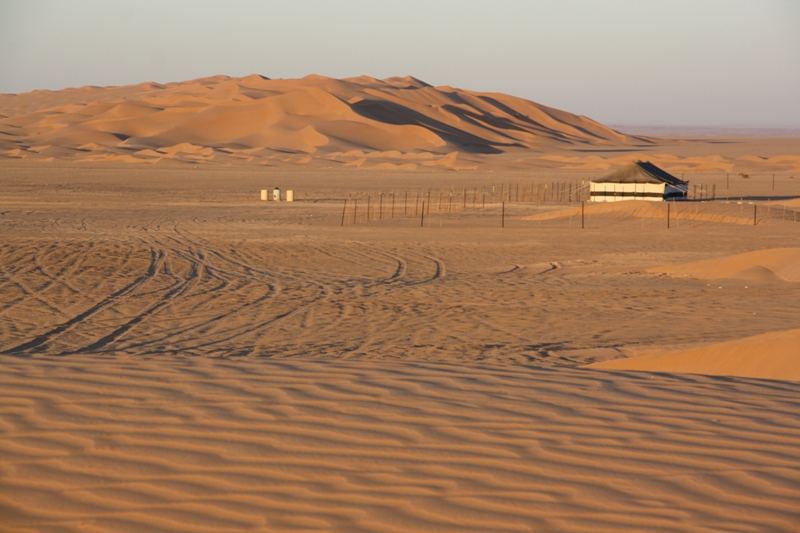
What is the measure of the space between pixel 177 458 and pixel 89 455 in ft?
1.32

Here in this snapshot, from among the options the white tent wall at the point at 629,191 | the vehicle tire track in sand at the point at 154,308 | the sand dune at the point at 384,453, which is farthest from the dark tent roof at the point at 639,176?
the sand dune at the point at 384,453

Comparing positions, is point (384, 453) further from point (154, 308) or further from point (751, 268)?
point (751, 268)

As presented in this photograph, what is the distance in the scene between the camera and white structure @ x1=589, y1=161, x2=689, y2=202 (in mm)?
34000

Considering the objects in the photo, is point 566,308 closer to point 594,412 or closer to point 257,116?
point 594,412

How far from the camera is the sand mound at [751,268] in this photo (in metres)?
15.1

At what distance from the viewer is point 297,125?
94750mm

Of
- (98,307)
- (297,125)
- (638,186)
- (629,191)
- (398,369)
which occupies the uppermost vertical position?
(297,125)

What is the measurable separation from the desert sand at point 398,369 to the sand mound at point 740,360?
0.03 m

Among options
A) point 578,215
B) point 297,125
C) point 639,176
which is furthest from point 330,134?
point 578,215

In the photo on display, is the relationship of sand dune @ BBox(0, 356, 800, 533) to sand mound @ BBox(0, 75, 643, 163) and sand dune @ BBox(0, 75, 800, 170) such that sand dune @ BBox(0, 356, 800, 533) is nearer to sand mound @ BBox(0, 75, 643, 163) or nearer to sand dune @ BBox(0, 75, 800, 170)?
sand dune @ BBox(0, 75, 800, 170)

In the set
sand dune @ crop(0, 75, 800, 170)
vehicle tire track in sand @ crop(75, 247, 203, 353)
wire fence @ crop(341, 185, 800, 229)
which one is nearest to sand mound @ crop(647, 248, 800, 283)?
vehicle tire track in sand @ crop(75, 247, 203, 353)

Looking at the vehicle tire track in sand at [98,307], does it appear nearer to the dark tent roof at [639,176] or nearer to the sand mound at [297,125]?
the dark tent roof at [639,176]

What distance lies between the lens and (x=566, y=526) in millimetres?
3658

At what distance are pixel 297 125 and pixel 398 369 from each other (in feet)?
296
